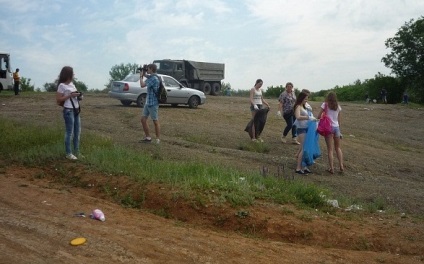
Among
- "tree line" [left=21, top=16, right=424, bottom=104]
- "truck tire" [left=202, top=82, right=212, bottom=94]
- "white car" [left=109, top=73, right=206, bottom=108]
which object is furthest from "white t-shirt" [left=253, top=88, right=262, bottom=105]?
"tree line" [left=21, top=16, right=424, bottom=104]

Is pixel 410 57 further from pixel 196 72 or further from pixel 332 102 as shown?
pixel 332 102

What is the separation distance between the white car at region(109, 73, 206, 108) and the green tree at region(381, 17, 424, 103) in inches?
1263

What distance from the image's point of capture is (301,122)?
443 inches

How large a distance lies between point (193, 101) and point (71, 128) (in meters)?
15.1

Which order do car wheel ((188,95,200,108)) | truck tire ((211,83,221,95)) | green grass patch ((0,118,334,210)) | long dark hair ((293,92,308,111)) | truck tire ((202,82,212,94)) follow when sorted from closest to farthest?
green grass patch ((0,118,334,210)), long dark hair ((293,92,308,111)), car wheel ((188,95,200,108)), truck tire ((202,82,212,94)), truck tire ((211,83,221,95))

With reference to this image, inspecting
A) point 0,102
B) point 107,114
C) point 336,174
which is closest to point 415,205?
point 336,174

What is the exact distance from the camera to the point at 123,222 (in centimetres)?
675

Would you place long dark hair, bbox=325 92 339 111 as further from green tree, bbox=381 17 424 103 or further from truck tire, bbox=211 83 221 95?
green tree, bbox=381 17 424 103

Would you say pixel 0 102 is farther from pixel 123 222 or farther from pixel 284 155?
pixel 123 222

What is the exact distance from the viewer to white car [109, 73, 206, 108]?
2205cm

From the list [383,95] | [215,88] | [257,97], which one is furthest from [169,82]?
[383,95]

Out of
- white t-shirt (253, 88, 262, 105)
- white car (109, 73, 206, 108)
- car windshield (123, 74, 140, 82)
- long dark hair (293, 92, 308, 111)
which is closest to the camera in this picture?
long dark hair (293, 92, 308, 111)

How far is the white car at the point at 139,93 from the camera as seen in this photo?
22047 millimetres

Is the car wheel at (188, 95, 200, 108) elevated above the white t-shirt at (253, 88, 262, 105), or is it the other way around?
the white t-shirt at (253, 88, 262, 105)
